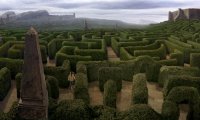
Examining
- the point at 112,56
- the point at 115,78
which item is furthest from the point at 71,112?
the point at 112,56

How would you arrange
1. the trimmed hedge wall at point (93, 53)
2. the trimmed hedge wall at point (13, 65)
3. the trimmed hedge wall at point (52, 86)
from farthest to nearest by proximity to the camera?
the trimmed hedge wall at point (93, 53) < the trimmed hedge wall at point (13, 65) < the trimmed hedge wall at point (52, 86)

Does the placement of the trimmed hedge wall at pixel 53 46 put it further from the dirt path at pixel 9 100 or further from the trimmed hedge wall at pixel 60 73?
the trimmed hedge wall at pixel 60 73

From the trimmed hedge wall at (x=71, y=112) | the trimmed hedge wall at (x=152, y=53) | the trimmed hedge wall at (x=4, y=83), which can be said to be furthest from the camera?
the trimmed hedge wall at (x=152, y=53)

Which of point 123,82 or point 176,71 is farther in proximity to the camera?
point 123,82

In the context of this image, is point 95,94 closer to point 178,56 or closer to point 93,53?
point 93,53

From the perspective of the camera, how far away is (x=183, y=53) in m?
38.8

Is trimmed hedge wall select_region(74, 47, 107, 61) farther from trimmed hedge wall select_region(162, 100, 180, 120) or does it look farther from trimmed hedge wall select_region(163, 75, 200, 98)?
trimmed hedge wall select_region(162, 100, 180, 120)

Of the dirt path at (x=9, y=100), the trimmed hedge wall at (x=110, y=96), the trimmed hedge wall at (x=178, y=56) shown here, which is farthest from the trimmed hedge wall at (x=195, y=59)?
the dirt path at (x=9, y=100)

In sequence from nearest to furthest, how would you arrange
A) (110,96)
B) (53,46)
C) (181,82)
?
(110,96) < (181,82) < (53,46)

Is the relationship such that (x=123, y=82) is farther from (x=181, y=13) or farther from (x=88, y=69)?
(x=181, y=13)

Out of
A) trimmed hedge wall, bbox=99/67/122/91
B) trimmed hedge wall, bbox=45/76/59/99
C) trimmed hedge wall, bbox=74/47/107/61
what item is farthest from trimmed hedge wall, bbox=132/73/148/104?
trimmed hedge wall, bbox=74/47/107/61

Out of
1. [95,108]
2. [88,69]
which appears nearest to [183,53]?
[88,69]

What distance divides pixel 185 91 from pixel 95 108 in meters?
6.94

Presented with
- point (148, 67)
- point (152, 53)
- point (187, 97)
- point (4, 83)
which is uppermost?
point (152, 53)
